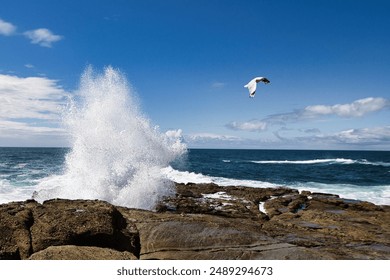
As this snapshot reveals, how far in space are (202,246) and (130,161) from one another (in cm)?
1030

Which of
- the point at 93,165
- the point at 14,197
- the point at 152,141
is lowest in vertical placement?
the point at 14,197

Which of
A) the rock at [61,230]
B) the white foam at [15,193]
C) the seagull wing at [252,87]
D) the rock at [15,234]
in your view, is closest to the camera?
the rock at [15,234]

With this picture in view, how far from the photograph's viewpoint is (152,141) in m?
18.3

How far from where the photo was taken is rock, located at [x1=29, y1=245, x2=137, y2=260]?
14.6 feet

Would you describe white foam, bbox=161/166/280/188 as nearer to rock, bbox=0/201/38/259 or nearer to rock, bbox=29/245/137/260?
rock, bbox=0/201/38/259

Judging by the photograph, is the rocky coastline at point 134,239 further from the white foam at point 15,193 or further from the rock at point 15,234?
the white foam at point 15,193

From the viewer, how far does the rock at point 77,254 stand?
14.6ft

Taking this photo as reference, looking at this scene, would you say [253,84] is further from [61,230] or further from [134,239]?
[61,230]

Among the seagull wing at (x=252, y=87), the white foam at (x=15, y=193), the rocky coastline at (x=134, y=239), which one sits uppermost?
the seagull wing at (x=252, y=87)

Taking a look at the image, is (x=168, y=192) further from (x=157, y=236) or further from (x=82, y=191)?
(x=157, y=236)

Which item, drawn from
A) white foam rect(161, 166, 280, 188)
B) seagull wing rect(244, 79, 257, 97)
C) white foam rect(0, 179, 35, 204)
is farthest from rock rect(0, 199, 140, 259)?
white foam rect(161, 166, 280, 188)

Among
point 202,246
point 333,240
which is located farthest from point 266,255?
point 333,240

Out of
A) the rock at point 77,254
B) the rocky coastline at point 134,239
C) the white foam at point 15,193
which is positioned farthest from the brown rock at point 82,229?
the white foam at point 15,193

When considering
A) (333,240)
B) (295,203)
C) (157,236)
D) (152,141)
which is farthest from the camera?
(152,141)
